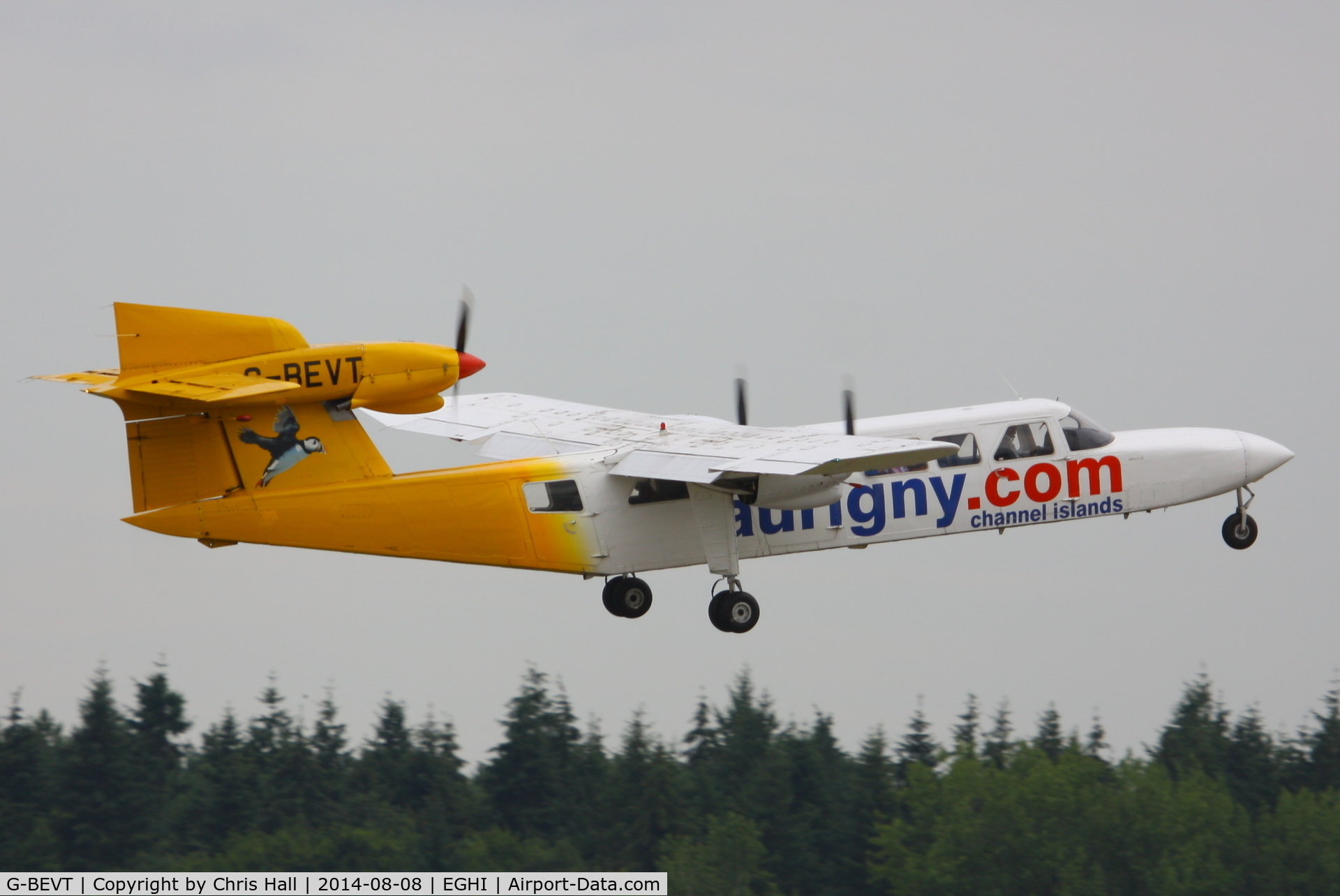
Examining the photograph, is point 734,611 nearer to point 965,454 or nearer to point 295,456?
point 965,454

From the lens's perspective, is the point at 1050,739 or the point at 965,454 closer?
the point at 965,454

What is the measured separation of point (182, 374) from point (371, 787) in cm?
7551

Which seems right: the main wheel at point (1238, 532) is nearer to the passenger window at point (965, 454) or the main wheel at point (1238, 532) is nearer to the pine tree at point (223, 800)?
the passenger window at point (965, 454)

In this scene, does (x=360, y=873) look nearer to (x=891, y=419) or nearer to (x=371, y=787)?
(x=371, y=787)

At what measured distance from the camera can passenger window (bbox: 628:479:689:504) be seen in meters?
25.3

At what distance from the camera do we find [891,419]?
87.8 feet

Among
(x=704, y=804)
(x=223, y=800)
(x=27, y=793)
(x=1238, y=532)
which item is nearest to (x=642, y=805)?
(x=704, y=804)

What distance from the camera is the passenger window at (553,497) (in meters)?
24.9

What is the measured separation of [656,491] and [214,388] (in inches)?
291

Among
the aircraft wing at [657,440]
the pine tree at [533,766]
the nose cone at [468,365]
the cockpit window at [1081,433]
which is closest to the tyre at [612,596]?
the aircraft wing at [657,440]

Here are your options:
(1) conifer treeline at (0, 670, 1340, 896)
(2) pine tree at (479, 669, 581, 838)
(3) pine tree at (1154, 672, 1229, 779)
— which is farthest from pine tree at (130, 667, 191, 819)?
(3) pine tree at (1154, 672, 1229, 779)

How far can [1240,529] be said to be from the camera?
29.9 m

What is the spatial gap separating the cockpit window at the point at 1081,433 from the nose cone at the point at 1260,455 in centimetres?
293

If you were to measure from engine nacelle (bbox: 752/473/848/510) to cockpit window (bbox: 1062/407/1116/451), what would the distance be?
5.15 metres
